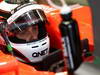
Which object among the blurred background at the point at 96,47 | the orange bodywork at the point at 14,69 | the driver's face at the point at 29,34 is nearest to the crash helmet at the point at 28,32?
the driver's face at the point at 29,34

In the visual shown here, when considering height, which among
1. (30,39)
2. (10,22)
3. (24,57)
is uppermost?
(10,22)

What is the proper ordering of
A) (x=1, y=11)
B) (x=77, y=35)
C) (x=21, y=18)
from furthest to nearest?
(x=1, y=11) → (x=21, y=18) → (x=77, y=35)

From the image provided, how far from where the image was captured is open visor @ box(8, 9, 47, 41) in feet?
4.36

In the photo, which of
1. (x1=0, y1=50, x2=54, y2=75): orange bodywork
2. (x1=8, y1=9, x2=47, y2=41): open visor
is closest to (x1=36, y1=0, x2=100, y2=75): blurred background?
(x1=0, y1=50, x2=54, y2=75): orange bodywork

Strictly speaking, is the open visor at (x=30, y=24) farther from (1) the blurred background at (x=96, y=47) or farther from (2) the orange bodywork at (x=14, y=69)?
(1) the blurred background at (x=96, y=47)

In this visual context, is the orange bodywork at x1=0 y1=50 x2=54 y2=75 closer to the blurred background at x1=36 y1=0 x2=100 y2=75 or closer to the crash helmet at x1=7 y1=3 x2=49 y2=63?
the blurred background at x1=36 y1=0 x2=100 y2=75

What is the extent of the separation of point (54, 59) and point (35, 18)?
Result: 63cm

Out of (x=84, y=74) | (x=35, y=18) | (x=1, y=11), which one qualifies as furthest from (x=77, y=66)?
(x=1, y=11)

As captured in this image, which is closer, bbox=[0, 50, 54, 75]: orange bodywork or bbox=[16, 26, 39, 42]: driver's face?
bbox=[0, 50, 54, 75]: orange bodywork

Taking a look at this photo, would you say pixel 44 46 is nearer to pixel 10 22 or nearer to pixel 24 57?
pixel 24 57

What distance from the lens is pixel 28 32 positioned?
137 cm

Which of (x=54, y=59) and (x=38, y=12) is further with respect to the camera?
(x=38, y=12)

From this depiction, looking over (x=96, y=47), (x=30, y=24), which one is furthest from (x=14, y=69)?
(x=30, y=24)

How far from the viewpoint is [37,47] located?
54.3 inches
